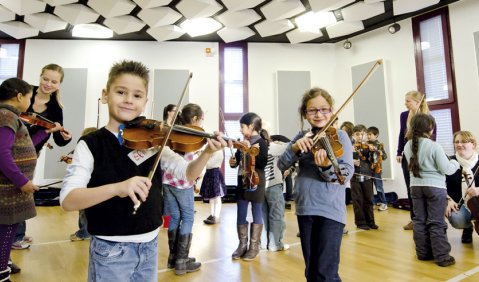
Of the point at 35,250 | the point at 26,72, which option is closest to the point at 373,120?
the point at 35,250

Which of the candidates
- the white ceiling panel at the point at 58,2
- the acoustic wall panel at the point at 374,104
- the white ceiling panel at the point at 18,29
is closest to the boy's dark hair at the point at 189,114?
the white ceiling panel at the point at 58,2

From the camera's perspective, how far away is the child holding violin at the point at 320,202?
1.50 m

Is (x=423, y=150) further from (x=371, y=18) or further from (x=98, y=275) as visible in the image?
(x=371, y=18)

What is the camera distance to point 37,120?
2.52 meters

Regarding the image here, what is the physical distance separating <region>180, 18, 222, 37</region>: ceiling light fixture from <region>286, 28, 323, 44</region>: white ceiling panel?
4.85 feet

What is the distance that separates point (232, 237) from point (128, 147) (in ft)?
8.63

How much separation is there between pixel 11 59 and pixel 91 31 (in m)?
1.81

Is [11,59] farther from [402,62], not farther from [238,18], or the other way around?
[402,62]

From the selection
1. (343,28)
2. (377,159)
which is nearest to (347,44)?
(343,28)

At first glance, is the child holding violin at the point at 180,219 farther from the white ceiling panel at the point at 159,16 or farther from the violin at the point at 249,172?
the white ceiling panel at the point at 159,16

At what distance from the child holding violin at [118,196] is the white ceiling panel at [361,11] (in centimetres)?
518

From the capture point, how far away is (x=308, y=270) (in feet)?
5.11

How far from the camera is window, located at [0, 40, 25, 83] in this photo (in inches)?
257

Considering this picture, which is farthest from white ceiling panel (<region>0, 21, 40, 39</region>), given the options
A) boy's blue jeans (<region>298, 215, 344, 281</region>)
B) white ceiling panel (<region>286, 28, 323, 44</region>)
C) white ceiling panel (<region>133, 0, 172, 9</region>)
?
boy's blue jeans (<region>298, 215, 344, 281</region>)
